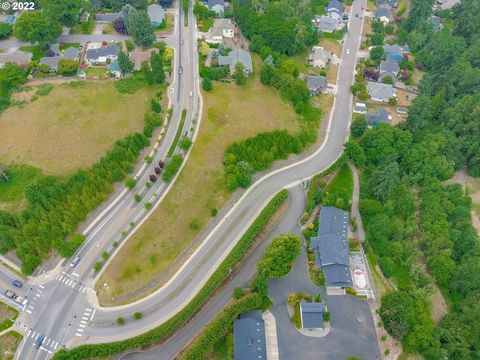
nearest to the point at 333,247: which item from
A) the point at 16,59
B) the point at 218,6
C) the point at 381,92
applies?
the point at 381,92

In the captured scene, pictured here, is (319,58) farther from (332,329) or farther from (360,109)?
(332,329)

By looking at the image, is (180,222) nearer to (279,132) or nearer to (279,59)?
(279,132)

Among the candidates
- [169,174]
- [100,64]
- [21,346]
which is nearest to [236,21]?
[100,64]

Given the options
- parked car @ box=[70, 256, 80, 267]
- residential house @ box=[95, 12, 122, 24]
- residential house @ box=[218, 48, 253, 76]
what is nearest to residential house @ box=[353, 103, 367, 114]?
residential house @ box=[218, 48, 253, 76]

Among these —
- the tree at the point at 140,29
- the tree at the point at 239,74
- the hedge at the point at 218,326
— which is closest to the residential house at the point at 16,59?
the tree at the point at 140,29

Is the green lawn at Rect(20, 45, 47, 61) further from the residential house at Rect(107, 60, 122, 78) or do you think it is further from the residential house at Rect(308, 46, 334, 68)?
the residential house at Rect(308, 46, 334, 68)

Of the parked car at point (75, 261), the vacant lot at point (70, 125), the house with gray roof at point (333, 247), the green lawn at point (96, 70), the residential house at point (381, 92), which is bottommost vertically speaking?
the parked car at point (75, 261)

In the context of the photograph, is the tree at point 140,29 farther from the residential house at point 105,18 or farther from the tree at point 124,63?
the residential house at point 105,18
